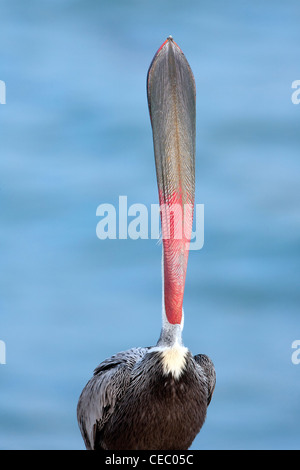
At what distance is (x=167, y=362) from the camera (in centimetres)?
363

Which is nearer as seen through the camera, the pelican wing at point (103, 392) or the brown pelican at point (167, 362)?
the brown pelican at point (167, 362)

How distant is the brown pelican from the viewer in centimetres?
329

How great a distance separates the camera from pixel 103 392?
3883 mm

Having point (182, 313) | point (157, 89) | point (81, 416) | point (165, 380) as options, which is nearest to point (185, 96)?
point (157, 89)

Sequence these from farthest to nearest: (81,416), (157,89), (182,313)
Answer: (81,416) → (182,313) → (157,89)

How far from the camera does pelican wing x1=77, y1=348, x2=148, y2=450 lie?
386 cm

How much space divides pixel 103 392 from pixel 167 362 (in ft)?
1.39

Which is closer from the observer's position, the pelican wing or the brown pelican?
the brown pelican

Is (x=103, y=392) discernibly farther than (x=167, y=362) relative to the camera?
Yes

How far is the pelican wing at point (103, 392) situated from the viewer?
12.7 ft

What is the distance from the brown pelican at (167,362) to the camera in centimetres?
329
